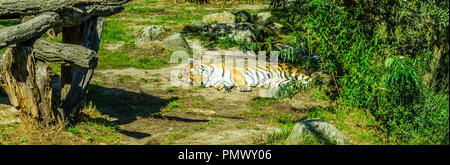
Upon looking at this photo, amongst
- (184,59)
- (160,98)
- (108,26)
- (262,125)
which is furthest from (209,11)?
(262,125)

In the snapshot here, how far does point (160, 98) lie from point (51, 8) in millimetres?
3153

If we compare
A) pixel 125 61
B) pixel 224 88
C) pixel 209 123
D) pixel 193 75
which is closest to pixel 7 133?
pixel 209 123

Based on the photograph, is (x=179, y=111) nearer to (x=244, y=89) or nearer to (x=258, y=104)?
(x=258, y=104)

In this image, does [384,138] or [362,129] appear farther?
[362,129]

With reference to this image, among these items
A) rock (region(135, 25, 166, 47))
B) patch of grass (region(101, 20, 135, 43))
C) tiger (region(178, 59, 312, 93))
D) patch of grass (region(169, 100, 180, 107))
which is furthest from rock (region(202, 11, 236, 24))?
patch of grass (region(169, 100, 180, 107))

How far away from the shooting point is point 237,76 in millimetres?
9281

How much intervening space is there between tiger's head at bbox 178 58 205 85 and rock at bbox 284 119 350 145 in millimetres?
4084

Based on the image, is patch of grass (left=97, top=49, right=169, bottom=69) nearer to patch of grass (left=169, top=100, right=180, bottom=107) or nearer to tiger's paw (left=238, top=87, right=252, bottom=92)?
tiger's paw (left=238, top=87, right=252, bottom=92)

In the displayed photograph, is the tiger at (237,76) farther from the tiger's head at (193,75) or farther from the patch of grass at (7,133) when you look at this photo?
the patch of grass at (7,133)

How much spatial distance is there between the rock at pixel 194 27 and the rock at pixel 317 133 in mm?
8714

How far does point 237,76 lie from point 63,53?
14.1 ft

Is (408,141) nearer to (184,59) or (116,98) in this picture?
(116,98)

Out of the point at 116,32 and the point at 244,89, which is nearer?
the point at 244,89

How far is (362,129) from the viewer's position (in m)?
6.21
